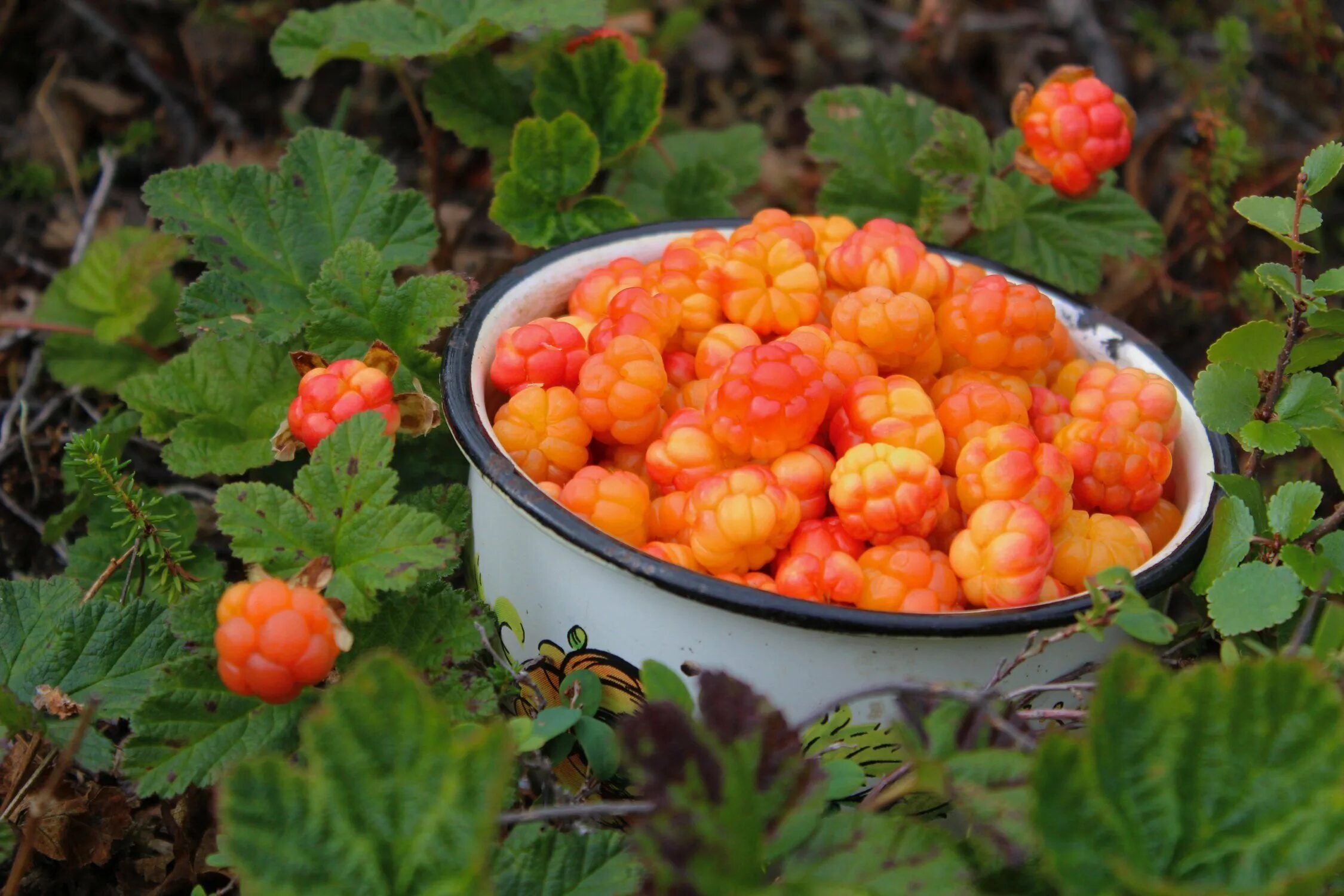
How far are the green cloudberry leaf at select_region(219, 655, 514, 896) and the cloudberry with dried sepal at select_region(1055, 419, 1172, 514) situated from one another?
88cm

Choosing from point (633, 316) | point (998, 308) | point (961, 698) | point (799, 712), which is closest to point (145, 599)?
point (633, 316)

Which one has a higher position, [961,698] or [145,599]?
[961,698]

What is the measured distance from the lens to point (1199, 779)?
992 mm

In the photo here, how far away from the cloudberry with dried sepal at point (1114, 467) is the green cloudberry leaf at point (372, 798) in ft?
2.88

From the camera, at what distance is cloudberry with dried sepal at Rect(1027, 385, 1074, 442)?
162cm

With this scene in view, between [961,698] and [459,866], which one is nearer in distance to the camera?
[459,866]

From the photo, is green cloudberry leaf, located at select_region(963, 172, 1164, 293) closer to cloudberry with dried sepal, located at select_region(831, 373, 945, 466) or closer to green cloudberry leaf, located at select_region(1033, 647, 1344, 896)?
cloudberry with dried sepal, located at select_region(831, 373, 945, 466)

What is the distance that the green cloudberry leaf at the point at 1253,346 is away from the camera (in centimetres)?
152

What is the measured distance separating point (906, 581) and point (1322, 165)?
0.68 m

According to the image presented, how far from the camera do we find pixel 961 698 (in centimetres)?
108

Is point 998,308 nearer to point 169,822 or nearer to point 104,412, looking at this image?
point 169,822

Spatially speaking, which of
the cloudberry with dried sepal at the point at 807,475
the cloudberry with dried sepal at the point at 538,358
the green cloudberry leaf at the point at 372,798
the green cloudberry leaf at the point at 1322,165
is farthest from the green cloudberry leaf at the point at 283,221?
the green cloudberry leaf at the point at 1322,165

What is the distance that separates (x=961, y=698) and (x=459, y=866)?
1.46 ft

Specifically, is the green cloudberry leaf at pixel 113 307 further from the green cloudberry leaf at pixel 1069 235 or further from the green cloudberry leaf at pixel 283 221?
the green cloudberry leaf at pixel 1069 235
